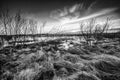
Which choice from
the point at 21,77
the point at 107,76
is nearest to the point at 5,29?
the point at 21,77

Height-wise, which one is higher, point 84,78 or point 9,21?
Result: point 9,21

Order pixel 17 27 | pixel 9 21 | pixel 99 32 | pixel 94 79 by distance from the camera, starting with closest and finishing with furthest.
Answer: pixel 94 79 → pixel 9 21 → pixel 17 27 → pixel 99 32

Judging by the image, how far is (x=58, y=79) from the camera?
1499 mm

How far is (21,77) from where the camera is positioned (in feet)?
5.05

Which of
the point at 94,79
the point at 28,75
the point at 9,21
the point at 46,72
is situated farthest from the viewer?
the point at 9,21

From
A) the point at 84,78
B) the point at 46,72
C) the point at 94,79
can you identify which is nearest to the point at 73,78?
the point at 84,78

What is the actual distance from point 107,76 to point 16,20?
5651mm

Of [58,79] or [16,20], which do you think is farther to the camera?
[16,20]

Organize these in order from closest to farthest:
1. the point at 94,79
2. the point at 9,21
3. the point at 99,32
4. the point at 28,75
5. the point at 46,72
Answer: the point at 94,79
the point at 28,75
the point at 46,72
the point at 9,21
the point at 99,32

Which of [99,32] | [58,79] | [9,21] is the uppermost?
[9,21]

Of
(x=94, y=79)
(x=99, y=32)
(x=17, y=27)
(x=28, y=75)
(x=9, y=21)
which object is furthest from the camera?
Result: (x=99, y=32)

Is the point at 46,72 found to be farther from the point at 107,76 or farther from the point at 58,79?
the point at 107,76

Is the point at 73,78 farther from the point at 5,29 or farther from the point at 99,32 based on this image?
the point at 99,32

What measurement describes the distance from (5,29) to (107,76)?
6.01m
